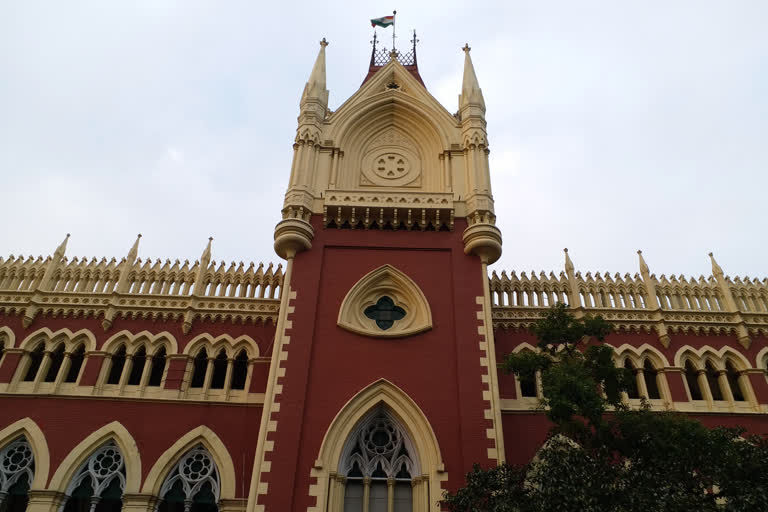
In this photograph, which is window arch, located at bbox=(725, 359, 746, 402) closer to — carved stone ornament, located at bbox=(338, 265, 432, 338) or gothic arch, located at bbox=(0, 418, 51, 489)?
carved stone ornament, located at bbox=(338, 265, 432, 338)

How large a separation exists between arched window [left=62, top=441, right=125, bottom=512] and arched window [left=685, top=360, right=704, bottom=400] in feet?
53.5

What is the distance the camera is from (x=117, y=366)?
54.7ft

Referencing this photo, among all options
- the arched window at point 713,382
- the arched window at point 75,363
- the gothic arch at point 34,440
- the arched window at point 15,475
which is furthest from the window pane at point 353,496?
the arched window at point 713,382

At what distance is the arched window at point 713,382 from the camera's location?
54.9 ft

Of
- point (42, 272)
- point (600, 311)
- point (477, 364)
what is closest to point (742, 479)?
point (477, 364)

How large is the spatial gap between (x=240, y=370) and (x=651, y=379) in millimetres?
12404

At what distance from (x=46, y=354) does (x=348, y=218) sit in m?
9.82

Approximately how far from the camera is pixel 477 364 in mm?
14305

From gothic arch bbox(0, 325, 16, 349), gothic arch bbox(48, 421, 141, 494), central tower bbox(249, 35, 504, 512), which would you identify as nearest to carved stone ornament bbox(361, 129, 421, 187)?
central tower bbox(249, 35, 504, 512)

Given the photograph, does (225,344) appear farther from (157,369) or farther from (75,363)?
(75,363)

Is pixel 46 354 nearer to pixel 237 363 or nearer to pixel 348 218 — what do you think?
pixel 237 363

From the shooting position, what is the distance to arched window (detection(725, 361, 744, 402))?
55.0 feet

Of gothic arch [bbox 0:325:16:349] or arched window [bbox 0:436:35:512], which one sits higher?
gothic arch [bbox 0:325:16:349]

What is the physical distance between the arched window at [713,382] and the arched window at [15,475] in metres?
19.3
